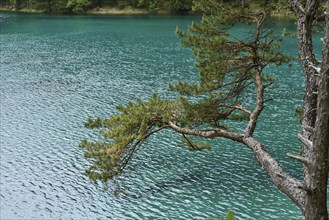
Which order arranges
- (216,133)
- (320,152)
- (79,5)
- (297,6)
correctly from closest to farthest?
(320,152)
(297,6)
(216,133)
(79,5)

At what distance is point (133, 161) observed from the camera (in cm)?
2095

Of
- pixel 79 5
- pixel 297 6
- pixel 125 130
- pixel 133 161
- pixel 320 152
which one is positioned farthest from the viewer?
pixel 79 5

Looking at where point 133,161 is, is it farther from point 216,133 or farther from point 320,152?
point 320,152

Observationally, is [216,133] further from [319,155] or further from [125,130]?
[319,155]

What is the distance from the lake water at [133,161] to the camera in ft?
55.9

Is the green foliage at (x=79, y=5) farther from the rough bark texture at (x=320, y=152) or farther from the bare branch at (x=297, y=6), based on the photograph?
the rough bark texture at (x=320, y=152)

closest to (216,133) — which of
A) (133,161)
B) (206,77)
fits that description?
(206,77)

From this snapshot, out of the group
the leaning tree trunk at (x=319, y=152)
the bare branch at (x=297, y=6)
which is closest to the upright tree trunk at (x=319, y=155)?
the leaning tree trunk at (x=319, y=152)

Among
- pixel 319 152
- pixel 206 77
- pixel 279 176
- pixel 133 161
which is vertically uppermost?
pixel 319 152

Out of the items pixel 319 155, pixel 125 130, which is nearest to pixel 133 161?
pixel 125 130

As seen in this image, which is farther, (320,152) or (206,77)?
(206,77)

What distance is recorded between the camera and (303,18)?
10.1m

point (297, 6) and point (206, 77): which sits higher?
point (297, 6)

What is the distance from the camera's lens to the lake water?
17.0 metres
